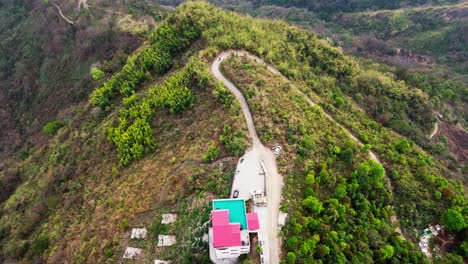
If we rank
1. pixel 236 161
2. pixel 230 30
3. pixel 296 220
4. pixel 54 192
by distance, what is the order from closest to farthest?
pixel 296 220
pixel 236 161
pixel 54 192
pixel 230 30

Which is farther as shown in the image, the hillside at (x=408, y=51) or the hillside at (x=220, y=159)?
the hillside at (x=408, y=51)

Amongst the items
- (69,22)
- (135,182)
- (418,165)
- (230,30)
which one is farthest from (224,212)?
(69,22)

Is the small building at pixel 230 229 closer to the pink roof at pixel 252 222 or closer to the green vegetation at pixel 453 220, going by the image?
the pink roof at pixel 252 222

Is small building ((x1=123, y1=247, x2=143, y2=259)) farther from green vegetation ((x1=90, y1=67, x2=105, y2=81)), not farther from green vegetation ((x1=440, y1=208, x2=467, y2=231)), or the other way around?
green vegetation ((x1=90, y1=67, x2=105, y2=81))

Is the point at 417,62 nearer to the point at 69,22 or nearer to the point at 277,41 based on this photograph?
the point at 277,41

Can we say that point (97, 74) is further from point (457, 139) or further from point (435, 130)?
point (457, 139)

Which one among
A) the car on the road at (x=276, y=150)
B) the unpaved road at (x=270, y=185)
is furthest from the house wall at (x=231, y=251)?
the car on the road at (x=276, y=150)

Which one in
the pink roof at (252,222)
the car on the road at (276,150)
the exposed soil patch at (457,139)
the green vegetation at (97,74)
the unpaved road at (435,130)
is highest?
the green vegetation at (97,74)
